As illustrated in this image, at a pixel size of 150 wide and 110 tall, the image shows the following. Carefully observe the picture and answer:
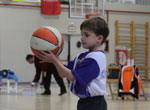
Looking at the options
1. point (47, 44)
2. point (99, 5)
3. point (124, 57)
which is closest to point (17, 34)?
point (99, 5)

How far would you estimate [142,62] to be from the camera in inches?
645

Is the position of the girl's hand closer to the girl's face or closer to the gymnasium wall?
the girl's face

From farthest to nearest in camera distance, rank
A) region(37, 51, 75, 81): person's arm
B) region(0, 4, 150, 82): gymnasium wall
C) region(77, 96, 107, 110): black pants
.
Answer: region(0, 4, 150, 82): gymnasium wall < region(77, 96, 107, 110): black pants < region(37, 51, 75, 81): person's arm

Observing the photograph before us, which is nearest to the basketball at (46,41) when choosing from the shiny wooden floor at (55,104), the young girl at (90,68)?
the young girl at (90,68)

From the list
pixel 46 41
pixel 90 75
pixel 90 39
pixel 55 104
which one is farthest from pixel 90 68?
pixel 55 104

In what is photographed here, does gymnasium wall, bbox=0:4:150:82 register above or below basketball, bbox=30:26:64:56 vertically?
below

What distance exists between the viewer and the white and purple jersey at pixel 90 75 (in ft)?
8.37

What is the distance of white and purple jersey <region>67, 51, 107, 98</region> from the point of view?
8.37 feet

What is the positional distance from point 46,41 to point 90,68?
0.51 meters

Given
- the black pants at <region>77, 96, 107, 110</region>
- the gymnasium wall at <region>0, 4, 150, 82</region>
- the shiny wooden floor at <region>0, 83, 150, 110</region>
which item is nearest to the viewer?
the black pants at <region>77, 96, 107, 110</region>

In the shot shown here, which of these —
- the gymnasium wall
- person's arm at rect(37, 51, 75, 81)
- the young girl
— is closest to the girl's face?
the young girl

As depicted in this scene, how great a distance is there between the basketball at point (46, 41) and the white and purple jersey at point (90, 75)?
0.81 feet

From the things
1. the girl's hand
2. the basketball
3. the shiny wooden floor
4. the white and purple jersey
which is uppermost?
the basketball

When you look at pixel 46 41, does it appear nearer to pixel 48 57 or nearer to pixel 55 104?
pixel 48 57
